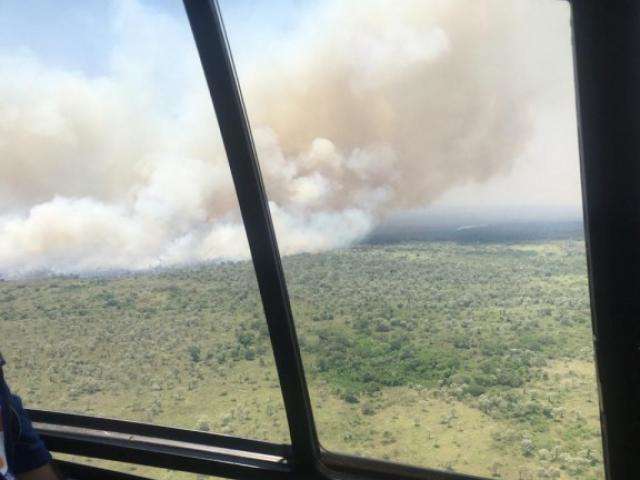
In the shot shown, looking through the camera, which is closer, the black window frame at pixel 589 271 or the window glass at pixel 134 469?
the black window frame at pixel 589 271

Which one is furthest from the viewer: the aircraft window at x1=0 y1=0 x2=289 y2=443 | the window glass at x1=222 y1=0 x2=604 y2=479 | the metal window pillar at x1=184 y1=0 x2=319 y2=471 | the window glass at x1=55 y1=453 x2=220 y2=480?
the window glass at x1=55 y1=453 x2=220 y2=480

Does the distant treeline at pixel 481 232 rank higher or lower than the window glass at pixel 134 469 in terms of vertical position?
higher

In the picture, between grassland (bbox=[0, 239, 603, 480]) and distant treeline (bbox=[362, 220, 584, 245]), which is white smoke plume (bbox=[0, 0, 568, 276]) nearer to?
distant treeline (bbox=[362, 220, 584, 245])

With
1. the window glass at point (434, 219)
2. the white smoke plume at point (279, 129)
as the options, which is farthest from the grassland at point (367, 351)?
the white smoke plume at point (279, 129)

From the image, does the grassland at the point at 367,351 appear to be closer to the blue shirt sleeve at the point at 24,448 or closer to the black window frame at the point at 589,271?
the black window frame at the point at 589,271

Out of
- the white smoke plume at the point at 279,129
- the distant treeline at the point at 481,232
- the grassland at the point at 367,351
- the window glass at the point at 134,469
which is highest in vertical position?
the white smoke plume at the point at 279,129

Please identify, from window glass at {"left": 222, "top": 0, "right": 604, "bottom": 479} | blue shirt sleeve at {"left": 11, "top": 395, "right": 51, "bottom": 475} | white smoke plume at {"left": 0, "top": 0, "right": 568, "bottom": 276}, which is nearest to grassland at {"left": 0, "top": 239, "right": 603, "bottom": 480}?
window glass at {"left": 222, "top": 0, "right": 604, "bottom": 479}

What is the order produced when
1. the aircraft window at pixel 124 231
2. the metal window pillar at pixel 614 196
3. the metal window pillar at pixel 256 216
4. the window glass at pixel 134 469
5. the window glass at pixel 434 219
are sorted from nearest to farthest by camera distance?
the metal window pillar at pixel 614 196 → the window glass at pixel 434 219 → the metal window pillar at pixel 256 216 → the aircraft window at pixel 124 231 → the window glass at pixel 134 469

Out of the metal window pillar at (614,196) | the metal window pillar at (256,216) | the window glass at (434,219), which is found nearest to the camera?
the metal window pillar at (614,196)
